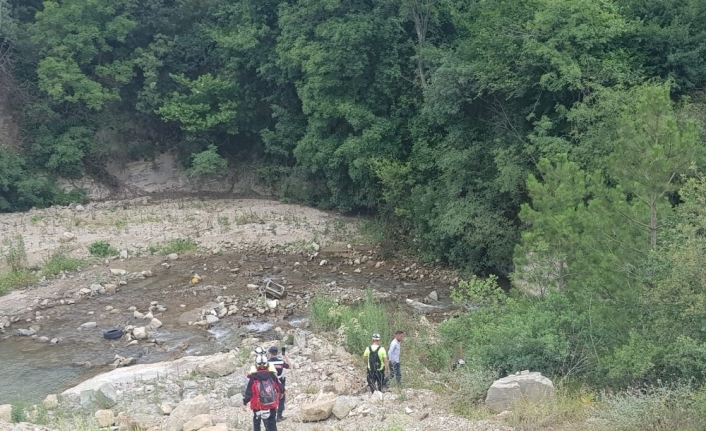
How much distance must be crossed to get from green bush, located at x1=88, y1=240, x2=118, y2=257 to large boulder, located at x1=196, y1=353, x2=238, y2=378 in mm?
10729

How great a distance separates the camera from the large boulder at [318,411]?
1017 centimetres

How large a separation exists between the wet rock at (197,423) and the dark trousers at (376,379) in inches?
116

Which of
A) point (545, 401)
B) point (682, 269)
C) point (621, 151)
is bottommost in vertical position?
point (545, 401)

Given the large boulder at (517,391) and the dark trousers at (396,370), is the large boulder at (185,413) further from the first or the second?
the large boulder at (517,391)

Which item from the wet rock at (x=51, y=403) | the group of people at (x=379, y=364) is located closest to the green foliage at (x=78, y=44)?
the wet rock at (x=51, y=403)

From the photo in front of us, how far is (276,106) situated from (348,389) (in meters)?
19.1

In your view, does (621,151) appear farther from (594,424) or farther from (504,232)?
(504,232)

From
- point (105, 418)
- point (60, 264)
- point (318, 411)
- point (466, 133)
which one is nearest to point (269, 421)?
point (318, 411)

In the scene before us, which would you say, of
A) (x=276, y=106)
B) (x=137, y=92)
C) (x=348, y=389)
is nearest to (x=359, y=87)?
(x=276, y=106)

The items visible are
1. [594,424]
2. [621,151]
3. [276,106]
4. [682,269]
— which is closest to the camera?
[594,424]

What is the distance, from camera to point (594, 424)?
28.3 feet

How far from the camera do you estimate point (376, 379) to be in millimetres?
11461

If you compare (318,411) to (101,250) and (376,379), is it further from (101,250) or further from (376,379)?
(101,250)

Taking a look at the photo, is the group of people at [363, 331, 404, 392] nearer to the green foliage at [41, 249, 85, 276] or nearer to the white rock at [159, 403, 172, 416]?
the white rock at [159, 403, 172, 416]
